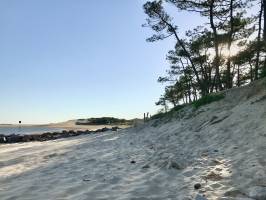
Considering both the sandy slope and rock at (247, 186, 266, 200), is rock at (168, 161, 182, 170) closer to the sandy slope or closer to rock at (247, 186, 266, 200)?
the sandy slope

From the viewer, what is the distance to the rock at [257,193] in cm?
571

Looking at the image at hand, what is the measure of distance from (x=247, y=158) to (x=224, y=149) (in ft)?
5.82

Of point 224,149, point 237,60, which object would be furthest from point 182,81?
point 224,149

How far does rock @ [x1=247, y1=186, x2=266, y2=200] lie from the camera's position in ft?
18.7

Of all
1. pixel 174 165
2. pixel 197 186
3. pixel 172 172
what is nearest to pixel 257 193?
pixel 197 186

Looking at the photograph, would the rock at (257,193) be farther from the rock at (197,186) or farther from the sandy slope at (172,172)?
the rock at (197,186)

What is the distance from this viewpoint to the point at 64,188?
24.7 feet

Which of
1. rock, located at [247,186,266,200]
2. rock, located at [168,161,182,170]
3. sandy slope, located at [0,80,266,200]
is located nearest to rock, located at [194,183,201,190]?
sandy slope, located at [0,80,266,200]

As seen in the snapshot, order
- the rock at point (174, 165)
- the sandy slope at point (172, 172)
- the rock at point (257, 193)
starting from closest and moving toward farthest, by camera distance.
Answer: the rock at point (257, 193) < the sandy slope at point (172, 172) < the rock at point (174, 165)

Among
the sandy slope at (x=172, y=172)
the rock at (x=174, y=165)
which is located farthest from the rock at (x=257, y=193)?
the rock at (x=174, y=165)

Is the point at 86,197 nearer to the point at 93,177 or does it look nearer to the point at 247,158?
the point at 93,177

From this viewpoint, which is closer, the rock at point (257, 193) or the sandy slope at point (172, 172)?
the rock at point (257, 193)

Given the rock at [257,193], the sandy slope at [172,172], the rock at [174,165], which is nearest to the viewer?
the rock at [257,193]

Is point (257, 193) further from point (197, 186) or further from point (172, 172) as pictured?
point (172, 172)
